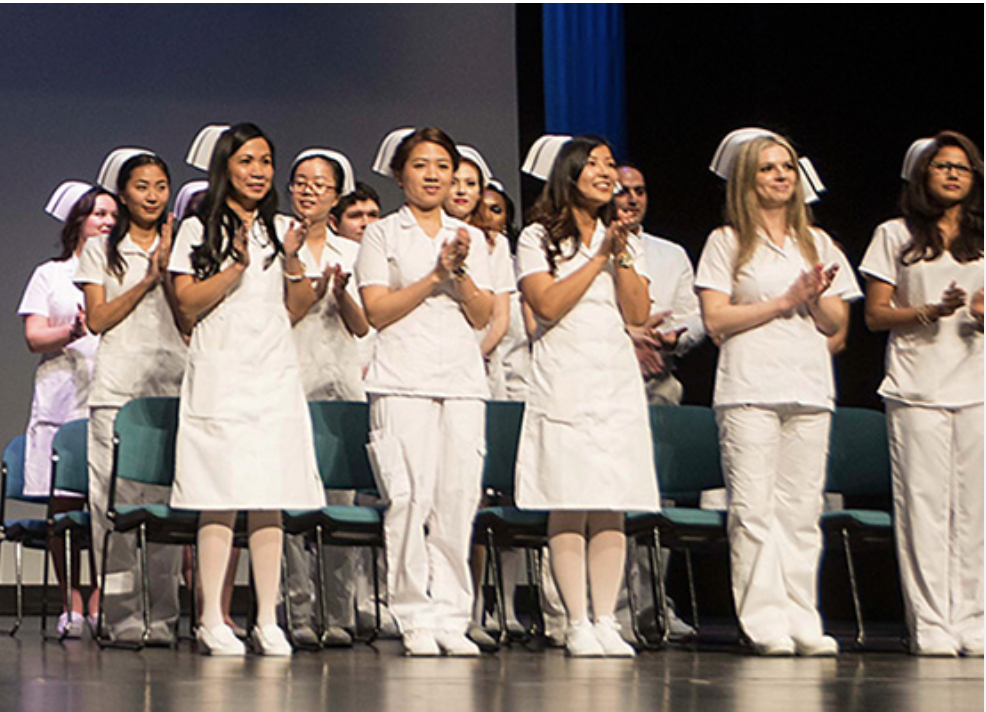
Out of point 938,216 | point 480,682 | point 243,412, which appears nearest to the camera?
point 480,682

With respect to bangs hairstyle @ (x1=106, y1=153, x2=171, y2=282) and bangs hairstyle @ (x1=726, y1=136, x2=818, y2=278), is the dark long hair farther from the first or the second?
bangs hairstyle @ (x1=726, y1=136, x2=818, y2=278)

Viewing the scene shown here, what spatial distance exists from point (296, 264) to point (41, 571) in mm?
3709

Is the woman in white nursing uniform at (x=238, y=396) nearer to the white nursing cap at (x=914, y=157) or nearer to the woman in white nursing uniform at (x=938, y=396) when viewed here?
the woman in white nursing uniform at (x=938, y=396)

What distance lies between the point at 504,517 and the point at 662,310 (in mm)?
1535

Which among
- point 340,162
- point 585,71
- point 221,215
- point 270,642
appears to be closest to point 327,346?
point 340,162

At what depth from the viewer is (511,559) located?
6.34 metres

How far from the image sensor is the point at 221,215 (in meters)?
5.21

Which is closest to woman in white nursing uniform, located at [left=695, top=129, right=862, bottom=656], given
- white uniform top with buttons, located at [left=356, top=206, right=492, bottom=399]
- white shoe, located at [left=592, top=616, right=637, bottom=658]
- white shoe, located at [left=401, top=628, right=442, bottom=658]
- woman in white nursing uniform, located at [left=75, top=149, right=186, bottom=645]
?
white shoe, located at [left=592, top=616, right=637, bottom=658]

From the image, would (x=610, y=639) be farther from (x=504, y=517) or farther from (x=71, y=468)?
(x=71, y=468)

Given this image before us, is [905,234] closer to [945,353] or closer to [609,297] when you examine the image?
[945,353]

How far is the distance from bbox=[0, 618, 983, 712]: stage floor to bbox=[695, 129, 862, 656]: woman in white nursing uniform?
22 cm

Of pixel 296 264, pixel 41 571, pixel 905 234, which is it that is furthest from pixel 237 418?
pixel 41 571

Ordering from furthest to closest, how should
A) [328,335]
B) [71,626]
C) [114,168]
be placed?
[328,335], [71,626], [114,168]

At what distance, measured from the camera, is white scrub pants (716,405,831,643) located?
206 inches
